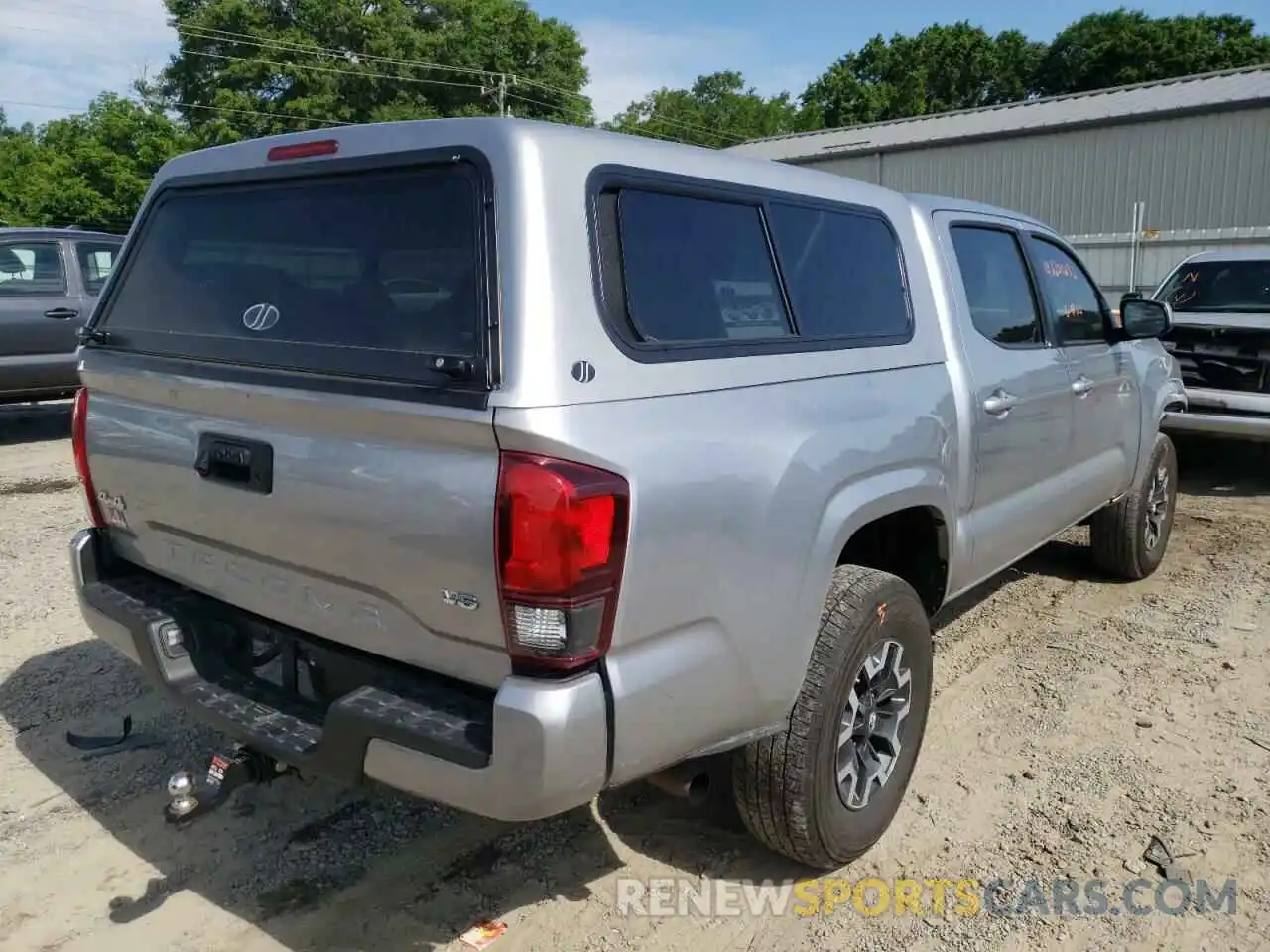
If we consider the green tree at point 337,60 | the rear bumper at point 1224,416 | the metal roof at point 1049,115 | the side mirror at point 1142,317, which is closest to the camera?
the side mirror at point 1142,317

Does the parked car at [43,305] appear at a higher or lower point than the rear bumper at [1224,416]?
→ higher

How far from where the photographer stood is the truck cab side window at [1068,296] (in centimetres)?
462

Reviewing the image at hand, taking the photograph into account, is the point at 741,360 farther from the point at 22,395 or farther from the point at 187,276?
the point at 22,395

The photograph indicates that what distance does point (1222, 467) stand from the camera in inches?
358

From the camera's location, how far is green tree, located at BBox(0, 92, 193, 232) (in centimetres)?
3130

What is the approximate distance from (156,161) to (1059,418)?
34.1m

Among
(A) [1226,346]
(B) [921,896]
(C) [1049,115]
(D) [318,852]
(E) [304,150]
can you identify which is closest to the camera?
(E) [304,150]

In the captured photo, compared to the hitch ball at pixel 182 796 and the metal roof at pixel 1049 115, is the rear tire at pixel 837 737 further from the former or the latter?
the metal roof at pixel 1049 115

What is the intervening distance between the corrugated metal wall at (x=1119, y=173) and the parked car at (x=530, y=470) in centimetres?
2067

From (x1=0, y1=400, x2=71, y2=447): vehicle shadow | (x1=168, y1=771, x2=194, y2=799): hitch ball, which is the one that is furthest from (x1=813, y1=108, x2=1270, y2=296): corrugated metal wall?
(x1=168, y1=771, x2=194, y2=799): hitch ball

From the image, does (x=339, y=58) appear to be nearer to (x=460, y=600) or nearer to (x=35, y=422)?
(x=35, y=422)

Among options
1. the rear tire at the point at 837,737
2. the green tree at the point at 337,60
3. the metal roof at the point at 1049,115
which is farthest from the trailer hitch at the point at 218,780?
the green tree at the point at 337,60

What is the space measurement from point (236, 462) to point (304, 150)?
0.85 metres

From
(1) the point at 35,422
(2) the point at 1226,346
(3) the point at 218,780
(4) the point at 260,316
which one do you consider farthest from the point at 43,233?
(2) the point at 1226,346
